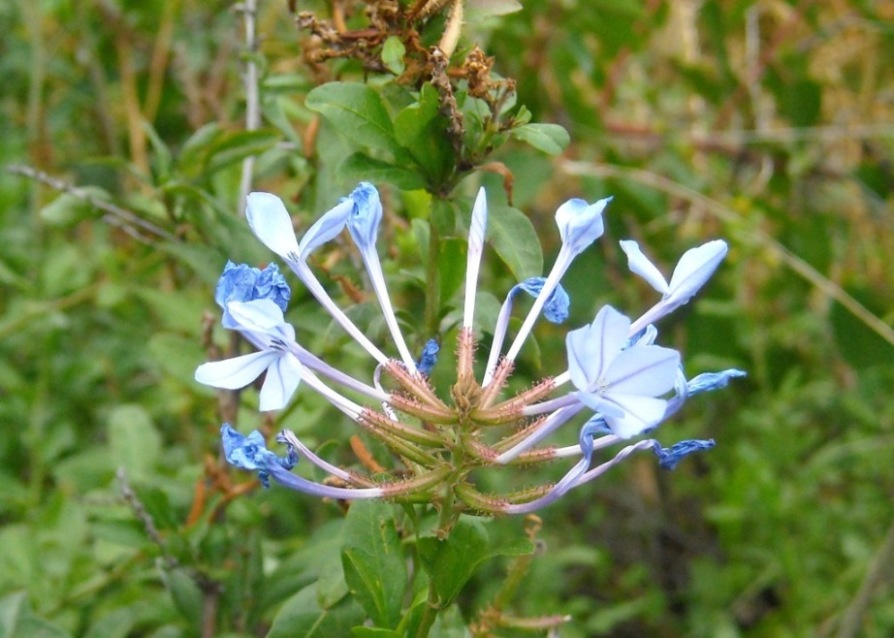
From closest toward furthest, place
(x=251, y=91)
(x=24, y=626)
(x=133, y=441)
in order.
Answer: (x=24, y=626) → (x=251, y=91) → (x=133, y=441)

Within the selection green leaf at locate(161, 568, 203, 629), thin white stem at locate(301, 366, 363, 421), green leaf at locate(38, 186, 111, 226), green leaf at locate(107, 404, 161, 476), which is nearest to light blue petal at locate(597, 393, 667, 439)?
thin white stem at locate(301, 366, 363, 421)

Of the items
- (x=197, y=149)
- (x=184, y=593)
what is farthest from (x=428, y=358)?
(x=197, y=149)

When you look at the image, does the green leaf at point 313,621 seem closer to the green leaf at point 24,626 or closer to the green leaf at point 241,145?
the green leaf at point 24,626

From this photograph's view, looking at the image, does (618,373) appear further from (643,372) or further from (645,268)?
(645,268)

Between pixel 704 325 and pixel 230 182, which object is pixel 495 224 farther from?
pixel 704 325

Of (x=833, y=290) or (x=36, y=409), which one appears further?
(x=833, y=290)

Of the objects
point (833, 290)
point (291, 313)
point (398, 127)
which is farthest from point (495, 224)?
point (833, 290)
